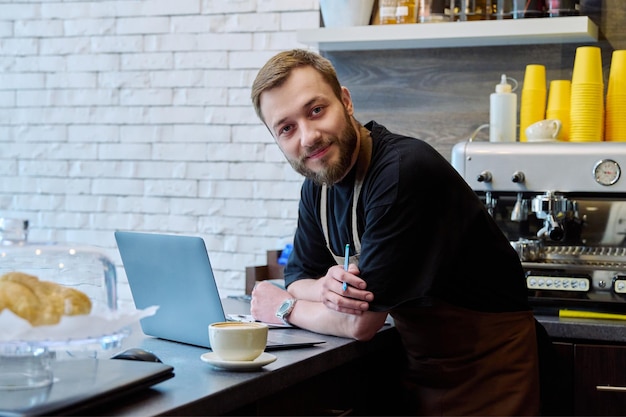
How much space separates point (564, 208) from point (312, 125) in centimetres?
104

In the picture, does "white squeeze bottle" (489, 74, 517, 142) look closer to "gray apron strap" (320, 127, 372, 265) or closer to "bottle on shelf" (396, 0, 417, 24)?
"bottle on shelf" (396, 0, 417, 24)

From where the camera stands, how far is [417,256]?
6.95 feet

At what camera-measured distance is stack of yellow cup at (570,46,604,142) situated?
3.09 m

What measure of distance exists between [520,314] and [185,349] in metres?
0.85

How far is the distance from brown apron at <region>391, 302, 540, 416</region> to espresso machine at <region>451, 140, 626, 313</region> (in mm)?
610

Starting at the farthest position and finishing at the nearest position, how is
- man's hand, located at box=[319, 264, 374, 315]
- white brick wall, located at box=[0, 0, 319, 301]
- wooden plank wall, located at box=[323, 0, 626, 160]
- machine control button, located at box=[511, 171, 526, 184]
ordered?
white brick wall, located at box=[0, 0, 319, 301]
wooden plank wall, located at box=[323, 0, 626, 160]
machine control button, located at box=[511, 171, 526, 184]
man's hand, located at box=[319, 264, 374, 315]

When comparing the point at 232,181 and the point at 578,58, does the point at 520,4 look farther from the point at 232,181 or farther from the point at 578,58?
the point at 232,181

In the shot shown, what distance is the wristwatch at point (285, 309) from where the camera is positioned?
2311 millimetres

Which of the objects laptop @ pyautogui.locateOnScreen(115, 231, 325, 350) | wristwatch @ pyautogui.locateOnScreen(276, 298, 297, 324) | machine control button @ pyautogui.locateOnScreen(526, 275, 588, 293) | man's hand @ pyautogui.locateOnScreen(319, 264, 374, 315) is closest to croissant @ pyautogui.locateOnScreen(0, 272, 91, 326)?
laptop @ pyautogui.locateOnScreen(115, 231, 325, 350)

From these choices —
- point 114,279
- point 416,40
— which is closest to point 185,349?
point 114,279

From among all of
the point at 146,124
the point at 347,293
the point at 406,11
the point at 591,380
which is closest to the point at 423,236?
the point at 347,293

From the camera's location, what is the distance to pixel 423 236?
2129 mm

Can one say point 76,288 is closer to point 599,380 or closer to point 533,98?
point 599,380

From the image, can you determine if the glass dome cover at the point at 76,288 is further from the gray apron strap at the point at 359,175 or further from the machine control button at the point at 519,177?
the machine control button at the point at 519,177
